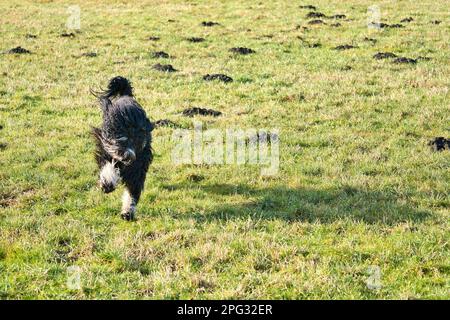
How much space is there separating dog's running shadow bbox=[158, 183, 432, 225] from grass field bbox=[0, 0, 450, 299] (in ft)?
0.13

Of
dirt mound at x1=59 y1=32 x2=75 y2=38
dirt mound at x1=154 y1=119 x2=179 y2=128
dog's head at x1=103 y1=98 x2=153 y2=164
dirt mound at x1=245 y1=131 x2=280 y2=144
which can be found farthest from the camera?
dirt mound at x1=59 y1=32 x2=75 y2=38

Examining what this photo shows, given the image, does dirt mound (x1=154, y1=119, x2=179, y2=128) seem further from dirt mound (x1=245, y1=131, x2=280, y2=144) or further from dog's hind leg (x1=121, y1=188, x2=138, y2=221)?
dog's hind leg (x1=121, y1=188, x2=138, y2=221)

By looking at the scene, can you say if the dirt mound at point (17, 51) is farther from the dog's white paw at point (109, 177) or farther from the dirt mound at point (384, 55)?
the dog's white paw at point (109, 177)

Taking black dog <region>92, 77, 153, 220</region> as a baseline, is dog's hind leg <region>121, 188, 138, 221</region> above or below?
below

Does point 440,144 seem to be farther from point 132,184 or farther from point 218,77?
point 218,77

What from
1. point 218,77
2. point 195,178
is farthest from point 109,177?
point 218,77

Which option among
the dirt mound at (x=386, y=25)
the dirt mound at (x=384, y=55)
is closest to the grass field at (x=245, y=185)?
the dirt mound at (x=384, y=55)

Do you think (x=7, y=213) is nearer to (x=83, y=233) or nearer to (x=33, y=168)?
(x=83, y=233)

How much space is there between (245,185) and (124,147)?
326 centimetres

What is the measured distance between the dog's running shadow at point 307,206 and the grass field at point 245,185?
0.04 meters

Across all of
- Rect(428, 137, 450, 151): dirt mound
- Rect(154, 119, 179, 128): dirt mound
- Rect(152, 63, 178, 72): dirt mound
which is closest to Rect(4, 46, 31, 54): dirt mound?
Rect(152, 63, 178, 72): dirt mound

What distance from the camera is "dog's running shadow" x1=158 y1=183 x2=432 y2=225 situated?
32.5ft

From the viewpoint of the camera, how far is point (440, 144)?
13742 millimetres
